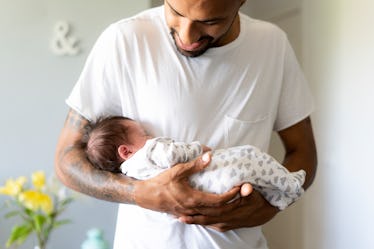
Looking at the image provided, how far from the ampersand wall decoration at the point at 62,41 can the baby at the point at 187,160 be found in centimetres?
130

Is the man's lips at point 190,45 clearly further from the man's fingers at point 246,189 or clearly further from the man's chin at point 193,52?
the man's fingers at point 246,189

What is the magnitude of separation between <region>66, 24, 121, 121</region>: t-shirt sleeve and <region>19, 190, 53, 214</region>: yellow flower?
22 cm

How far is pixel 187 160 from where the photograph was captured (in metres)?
1.07

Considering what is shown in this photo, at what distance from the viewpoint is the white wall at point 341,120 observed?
2178mm

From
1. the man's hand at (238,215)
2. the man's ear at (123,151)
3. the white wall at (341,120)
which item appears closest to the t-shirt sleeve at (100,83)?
the man's ear at (123,151)

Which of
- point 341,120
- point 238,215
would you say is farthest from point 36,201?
point 341,120

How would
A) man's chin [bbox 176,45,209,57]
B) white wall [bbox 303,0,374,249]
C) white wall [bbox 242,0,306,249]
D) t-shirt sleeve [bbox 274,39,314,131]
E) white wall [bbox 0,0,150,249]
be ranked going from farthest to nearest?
white wall [bbox 242,0,306,249] < white wall [bbox 0,0,150,249] < white wall [bbox 303,0,374,249] < t-shirt sleeve [bbox 274,39,314,131] < man's chin [bbox 176,45,209,57]

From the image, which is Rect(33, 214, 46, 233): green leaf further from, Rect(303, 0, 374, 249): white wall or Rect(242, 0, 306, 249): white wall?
Rect(242, 0, 306, 249): white wall

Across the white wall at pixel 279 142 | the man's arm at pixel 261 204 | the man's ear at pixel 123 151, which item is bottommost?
the white wall at pixel 279 142

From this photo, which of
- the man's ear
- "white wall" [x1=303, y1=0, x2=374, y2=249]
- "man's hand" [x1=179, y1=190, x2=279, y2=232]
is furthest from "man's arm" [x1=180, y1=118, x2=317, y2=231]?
"white wall" [x1=303, y1=0, x2=374, y2=249]

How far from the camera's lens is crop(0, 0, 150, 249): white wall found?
2.33m

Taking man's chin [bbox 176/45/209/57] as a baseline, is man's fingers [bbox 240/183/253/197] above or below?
below

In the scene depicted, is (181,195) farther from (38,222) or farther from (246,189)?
(38,222)

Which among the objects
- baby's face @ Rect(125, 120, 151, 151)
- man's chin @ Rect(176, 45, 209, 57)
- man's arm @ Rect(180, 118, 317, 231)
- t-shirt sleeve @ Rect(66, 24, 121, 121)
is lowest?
man's arm @ Rect(180, 118, 317, 231)
